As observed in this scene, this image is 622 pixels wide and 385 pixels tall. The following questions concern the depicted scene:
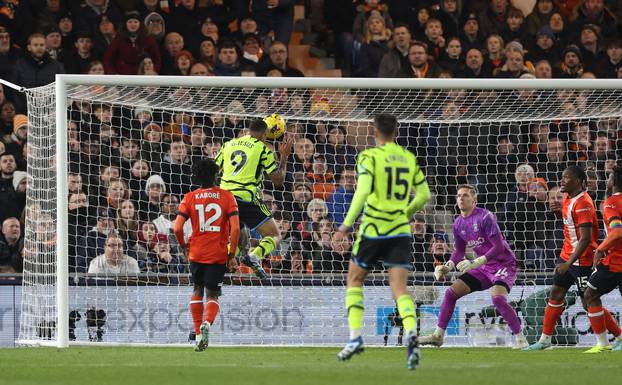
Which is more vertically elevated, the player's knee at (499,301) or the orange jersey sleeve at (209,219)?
the orange jersey sleeve at (209,219)

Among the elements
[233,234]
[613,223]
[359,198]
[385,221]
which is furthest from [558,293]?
[359,198]

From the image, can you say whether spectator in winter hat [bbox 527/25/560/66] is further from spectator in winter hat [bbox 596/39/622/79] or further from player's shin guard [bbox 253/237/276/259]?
player's shin guard [bbox 253/237/276/259]

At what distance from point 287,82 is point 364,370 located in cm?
486

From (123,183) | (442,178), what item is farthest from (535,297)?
(123,183)

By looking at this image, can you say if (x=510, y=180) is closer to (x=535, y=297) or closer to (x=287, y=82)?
(x=535, y=297)

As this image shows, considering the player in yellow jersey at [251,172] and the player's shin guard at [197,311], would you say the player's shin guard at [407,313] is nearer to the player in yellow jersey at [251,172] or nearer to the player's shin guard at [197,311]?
the player's shin guard at [197,311]

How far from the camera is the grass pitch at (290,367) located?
8.57 meters

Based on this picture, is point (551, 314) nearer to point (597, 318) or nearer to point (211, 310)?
point (597, 318)

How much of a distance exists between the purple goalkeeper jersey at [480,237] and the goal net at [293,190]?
1.54 metres

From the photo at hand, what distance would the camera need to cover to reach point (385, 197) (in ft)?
31.3

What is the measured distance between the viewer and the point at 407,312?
30.7 ft

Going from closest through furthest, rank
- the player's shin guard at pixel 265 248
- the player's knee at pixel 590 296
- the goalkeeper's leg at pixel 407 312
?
the goalkeeper's leg at pixel 407 312, the player's knee at pixel 590 296, the player's shin guard at pixel 265 248

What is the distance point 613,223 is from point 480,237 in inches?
57.0

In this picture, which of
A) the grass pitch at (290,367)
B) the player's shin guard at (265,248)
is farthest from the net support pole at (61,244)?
the player's shin guard at (265,248)
